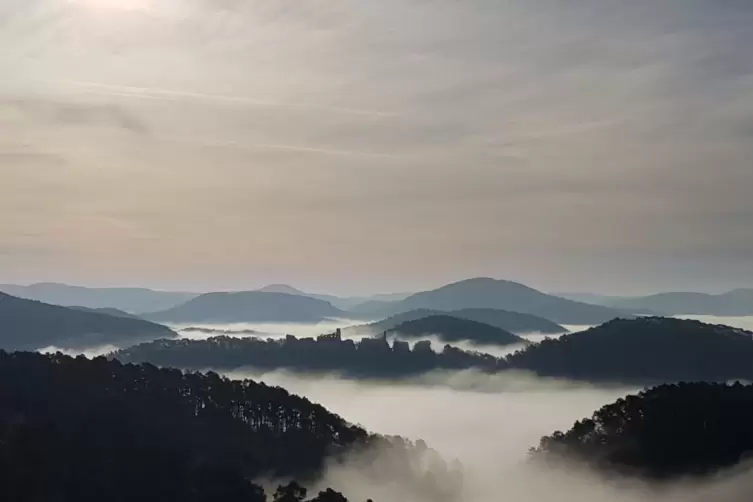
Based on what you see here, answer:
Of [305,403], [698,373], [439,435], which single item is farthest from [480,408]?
[305,403]

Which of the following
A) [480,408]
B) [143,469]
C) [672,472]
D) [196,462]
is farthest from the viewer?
[480,408]

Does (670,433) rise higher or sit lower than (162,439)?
lower

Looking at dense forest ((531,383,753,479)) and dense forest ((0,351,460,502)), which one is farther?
dense forest ((531,383,753,479))

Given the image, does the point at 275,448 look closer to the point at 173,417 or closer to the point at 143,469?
the point at 173,417

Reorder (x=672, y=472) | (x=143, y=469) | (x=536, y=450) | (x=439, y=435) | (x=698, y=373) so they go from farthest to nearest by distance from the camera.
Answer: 1. (x=698, y=373)
2. (x=439, y=435)
3. (x=536, y=450)
4. (x=672, y=472)
5. (x=143, y=469)

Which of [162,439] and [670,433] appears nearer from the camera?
[162,439]

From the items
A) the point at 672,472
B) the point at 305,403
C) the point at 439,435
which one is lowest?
the point at 439,435
